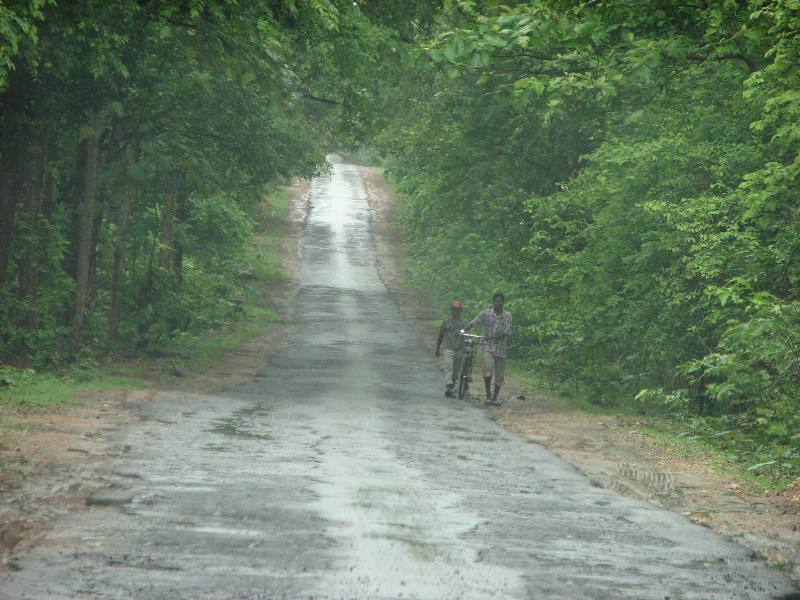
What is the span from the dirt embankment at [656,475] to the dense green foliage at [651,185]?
892mm

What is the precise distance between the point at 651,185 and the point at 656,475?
8.21 m

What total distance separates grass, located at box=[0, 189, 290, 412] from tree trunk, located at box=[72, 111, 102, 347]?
1.04m

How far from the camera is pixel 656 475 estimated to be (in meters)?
13.2

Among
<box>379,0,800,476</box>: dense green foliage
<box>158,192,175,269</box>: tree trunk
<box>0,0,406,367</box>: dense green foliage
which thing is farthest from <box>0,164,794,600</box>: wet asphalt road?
<box>158,192,175,269</box>: tree trunk

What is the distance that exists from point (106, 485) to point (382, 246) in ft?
177

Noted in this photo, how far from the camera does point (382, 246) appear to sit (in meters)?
63.7

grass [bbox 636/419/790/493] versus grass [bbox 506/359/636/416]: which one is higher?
grass [bbox 636/419/790/493]

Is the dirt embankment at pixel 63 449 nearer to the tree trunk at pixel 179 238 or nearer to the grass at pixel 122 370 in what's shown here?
the grass at pixel 122 370

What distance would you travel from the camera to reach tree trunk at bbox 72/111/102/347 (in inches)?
886

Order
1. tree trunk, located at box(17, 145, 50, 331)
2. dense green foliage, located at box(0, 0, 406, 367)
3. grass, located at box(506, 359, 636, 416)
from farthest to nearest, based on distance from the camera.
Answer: tree trunk, located at box(17, 145, 50, 331) → grass, located at box(506, 359, 636, 416) → dense green foliage, located at box(0, 0, 406, 367)

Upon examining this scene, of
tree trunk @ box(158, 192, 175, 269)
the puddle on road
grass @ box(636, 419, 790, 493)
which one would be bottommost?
the puddle on road

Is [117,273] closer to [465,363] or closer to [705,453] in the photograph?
[465,363]

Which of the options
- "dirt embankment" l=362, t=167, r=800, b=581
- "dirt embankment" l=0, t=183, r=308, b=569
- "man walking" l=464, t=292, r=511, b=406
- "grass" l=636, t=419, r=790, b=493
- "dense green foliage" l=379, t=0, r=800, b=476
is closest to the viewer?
"dirt embankment" l=0, t=183, r=308, b=569

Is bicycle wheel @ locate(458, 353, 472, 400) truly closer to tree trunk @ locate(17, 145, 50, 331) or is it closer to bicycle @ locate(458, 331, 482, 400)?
bicycle @ locate(458, 331, 482, 400)
